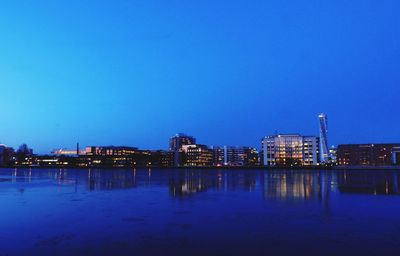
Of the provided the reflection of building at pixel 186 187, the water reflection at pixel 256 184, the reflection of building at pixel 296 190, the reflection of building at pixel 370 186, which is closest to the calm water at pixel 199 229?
the reflection of building at pixel 296 190

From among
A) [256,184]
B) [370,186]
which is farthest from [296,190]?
[256,184]

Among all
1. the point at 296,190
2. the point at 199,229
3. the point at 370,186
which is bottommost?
the point at 370,186

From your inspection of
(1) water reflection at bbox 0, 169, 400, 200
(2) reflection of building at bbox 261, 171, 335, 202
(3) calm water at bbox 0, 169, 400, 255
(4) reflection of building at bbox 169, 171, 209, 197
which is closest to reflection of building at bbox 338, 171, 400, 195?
(1) water reflection at bbox 0, 169, 400, 200

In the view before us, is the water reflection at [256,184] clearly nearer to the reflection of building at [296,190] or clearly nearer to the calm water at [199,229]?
the reflection of building at [296,190]

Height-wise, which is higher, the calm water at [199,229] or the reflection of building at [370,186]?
the calm water at [199,229]

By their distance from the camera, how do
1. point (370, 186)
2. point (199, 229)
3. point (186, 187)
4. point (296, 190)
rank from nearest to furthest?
point (199, 229) < point (296, 190) < point (186, 187) < point (370, 186)

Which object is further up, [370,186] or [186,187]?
[186,187]

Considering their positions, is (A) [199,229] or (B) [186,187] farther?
(B) [186,187]

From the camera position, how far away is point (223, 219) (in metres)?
18.0

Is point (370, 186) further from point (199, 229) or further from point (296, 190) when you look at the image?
point (199, 229)

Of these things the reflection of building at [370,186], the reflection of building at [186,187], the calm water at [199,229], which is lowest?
the reflection of building at [370,186]

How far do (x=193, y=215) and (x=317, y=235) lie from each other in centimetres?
694

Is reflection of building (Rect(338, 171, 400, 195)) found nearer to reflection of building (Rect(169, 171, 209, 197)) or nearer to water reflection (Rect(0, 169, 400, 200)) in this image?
Result: water reflection (Rect(0, 169, 400, 200))

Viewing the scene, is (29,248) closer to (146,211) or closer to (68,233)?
(68,233)
